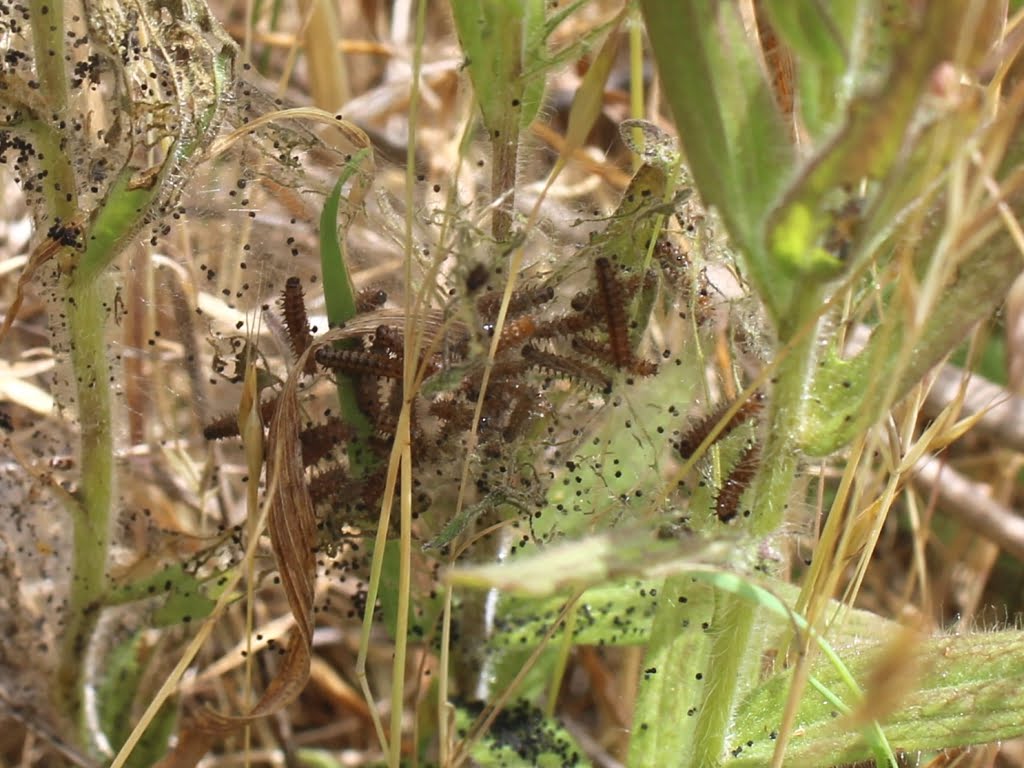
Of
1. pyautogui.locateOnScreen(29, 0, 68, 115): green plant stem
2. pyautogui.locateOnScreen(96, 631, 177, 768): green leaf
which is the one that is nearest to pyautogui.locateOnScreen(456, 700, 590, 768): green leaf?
pyautogui.locateOnScreen(96, 631, 177, 768): green leaf

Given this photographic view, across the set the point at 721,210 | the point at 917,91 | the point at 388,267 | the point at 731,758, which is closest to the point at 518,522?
the point at 731,758

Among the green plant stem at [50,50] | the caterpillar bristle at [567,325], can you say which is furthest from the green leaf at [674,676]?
the green plant stem at [50,50]

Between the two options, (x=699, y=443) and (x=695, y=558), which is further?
(x=699, y=443)

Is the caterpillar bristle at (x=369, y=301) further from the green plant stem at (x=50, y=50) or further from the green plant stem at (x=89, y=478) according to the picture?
the green plant stem at (x=50, y=50)

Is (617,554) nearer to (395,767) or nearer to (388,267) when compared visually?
(395,767)

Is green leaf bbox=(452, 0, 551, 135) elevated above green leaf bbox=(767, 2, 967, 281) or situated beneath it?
elevated above

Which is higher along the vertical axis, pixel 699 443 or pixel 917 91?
pixel 917 91

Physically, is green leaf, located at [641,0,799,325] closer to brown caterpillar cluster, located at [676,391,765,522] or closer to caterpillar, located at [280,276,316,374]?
brown caterpillar cluster, located at [676,391,765,522]

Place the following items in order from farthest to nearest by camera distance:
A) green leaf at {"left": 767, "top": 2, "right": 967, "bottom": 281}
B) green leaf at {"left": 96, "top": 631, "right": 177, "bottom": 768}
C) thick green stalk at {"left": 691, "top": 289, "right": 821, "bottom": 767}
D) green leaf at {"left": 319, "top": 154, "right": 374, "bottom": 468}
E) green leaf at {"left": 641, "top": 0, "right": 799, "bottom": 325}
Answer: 1. green leaf at {"left": 96, "top": 631, "right": 177, "bottom": 768}
2. green leaf at {"left": 319, "top": 154, "right": 374, "bottom": 468}
3. thick green stalk at {"left": 691, "top": 289, "right": 821, "bottom": 767}
4. green leaf at {"left": 641, "top": 0, "right": 799, "bottom": 325}
5. green leaf at {"left": 767, "top": 2, "right": 967, "bottom": 281}
